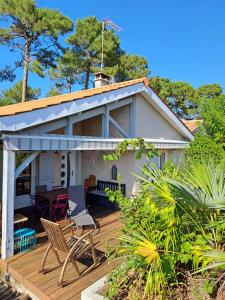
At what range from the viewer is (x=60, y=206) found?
29.6ft

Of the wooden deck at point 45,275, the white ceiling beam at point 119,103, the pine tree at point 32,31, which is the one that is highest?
the pine tree at point 32,31

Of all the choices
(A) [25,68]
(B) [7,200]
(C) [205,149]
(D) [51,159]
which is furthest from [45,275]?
(A) [25,68]

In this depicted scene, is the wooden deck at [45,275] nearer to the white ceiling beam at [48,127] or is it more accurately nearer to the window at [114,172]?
the white ceiling beam at [48,127]

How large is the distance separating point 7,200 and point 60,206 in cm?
338

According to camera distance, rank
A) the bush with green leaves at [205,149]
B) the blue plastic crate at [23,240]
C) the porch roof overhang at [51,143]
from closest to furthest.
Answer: the porch roof overhang at [51,143]
the blue plastic crate at [23,240]
the bush with green leaves at [205,149]

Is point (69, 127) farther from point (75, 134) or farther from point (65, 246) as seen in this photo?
point (75, 134)

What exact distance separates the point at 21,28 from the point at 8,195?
21.4m

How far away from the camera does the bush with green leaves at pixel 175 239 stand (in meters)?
3.56

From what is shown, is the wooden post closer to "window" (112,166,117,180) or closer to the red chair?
the red chair

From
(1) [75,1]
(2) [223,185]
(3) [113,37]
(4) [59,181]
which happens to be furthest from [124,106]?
(3) [113,37]

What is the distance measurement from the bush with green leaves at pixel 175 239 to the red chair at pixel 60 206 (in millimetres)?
4948

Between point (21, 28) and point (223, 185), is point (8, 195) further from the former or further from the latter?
point (21, 28)

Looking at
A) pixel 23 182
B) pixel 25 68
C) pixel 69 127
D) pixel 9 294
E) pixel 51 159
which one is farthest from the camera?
pixel 25 68

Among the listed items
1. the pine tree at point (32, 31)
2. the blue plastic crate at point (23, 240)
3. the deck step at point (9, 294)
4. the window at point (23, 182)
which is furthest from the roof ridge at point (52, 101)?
the pine tree at point (32, 31)
